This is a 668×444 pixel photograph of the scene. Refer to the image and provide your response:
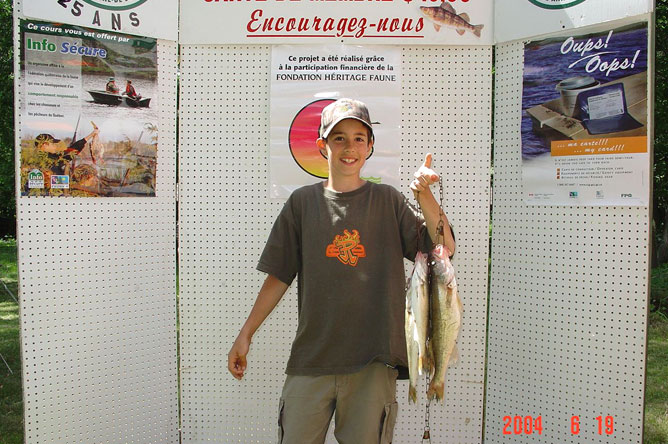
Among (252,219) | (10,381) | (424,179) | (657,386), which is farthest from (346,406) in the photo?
(10,381)

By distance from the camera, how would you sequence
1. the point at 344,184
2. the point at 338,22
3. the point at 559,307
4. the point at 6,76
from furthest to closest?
the point at 6,76
the point at 338,22
the point at 559,307
the point at 344,184

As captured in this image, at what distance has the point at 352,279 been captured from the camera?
2.60 m

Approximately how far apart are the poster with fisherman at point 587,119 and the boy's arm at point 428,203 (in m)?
1.58

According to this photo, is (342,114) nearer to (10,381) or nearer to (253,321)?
(253,321)

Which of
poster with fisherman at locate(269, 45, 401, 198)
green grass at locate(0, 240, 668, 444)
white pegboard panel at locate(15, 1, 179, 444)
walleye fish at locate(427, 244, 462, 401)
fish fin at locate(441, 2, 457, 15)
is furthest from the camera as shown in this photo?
green grass at locate(0, 240, 668, 444)

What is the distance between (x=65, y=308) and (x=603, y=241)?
145 inches

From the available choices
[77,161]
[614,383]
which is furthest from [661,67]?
[77,161]

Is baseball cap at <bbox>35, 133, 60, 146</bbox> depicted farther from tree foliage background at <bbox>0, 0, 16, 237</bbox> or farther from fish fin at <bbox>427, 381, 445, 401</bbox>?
tree foliage background at <bbox>0, 0, 16, 237</bbox>

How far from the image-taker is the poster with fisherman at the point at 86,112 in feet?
11.9

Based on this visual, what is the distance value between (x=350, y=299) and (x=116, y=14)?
2750 millimetres

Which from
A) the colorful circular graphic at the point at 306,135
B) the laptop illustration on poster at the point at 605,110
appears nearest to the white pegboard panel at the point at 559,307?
the laptop illustration on poster at the point at 605,110

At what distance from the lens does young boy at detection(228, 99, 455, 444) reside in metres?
2.58

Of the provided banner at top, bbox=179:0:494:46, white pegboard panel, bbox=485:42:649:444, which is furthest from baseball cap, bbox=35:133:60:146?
white pegboard panel, bbox=485:42:649:444

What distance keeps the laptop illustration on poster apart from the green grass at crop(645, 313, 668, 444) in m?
2.48
